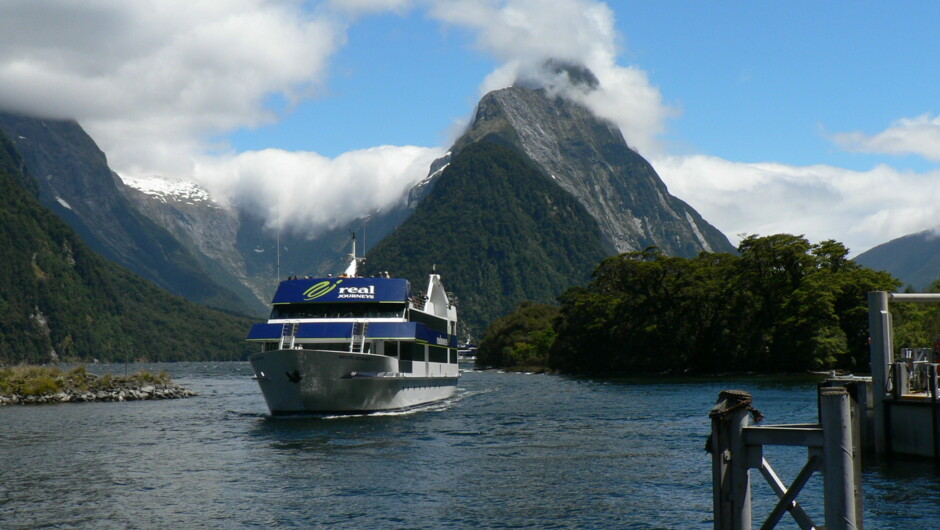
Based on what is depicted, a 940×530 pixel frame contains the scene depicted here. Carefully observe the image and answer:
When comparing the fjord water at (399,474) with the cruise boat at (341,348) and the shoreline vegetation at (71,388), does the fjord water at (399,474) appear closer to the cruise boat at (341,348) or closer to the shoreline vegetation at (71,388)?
the cruise boat at (341,348)

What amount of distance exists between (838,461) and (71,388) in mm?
82067

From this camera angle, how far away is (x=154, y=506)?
26625 millimetres

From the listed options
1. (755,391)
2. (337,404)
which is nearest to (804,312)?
(755,391)

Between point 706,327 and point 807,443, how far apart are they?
116 metres

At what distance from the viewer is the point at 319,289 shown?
54.9 meters

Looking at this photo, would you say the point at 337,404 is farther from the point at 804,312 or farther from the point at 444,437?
the point at 804,312

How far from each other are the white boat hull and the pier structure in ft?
88.3

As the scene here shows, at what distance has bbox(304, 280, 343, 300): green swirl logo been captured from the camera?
179 ft

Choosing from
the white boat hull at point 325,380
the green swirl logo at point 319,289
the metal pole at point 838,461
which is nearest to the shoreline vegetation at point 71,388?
the green swirl logo at point 319,289

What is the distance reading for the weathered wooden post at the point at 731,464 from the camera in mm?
13484

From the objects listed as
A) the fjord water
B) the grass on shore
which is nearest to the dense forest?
the fjord water

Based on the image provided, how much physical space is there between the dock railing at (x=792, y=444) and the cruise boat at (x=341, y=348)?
3593 cm

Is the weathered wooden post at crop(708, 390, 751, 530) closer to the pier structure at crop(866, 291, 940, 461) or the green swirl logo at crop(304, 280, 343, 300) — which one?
the pier structure at crop(866, 291, 940, 461)

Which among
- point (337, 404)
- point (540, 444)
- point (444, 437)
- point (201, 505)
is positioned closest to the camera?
point (201, 505)
